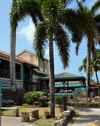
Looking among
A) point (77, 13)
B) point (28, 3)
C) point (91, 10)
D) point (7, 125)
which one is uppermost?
point (91, 10)

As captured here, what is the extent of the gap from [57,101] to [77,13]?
9285 mm

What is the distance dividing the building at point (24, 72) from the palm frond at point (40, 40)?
8841 mm

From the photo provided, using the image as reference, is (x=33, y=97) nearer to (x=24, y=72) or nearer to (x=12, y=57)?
(x=12, y=57)

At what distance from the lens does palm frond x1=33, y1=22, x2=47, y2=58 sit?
1251cm

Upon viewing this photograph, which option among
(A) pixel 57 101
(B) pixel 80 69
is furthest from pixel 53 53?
(B) pixel 80 69

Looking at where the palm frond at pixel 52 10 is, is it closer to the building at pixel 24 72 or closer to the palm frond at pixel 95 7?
the building at pixel 24 72

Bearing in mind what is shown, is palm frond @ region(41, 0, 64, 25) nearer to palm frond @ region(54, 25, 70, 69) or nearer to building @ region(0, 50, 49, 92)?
palm frond @ region(54, 25, 70, 69)

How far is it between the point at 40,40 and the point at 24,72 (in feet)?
54.5

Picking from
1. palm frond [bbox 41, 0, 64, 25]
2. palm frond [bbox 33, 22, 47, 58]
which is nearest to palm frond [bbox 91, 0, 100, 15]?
palm frond [bbox 33, 22, 47, 58]

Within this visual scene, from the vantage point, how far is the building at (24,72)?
76.2ft

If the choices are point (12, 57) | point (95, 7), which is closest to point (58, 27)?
point (12, 57)

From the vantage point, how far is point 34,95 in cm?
1900

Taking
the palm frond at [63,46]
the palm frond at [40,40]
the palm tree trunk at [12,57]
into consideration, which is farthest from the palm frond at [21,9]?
the palm tree trunk at [12,57]

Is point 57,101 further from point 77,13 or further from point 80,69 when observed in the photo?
point 80,69
